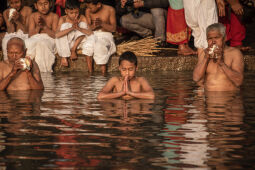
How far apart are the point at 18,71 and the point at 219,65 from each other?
2.95 metres

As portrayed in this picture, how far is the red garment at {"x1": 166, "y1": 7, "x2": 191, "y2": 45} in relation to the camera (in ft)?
41.1

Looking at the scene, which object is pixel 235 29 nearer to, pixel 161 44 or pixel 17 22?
pixel 161 44

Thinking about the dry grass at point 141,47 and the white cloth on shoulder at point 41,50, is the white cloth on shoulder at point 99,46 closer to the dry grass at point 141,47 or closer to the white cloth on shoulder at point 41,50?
the dry grass at point 141,47

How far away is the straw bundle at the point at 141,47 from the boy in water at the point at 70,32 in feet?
2.73

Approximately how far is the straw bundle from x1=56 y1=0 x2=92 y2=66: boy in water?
831mm

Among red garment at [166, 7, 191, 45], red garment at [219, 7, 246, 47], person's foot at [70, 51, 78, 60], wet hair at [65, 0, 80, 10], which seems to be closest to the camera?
red garment at [219, 7, 246, 47]

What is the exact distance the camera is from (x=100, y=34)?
41.7 ft

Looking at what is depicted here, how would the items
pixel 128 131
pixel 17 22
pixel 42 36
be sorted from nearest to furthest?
pixel 128 131 → pixel 42 36 → pixel 17 22

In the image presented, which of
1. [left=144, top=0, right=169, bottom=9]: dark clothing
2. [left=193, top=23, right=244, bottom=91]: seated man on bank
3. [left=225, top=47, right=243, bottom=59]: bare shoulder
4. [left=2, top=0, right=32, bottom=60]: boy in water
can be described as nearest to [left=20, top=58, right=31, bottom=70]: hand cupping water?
[left=193, top=23, right=244, bottom=91]: seated man on bank

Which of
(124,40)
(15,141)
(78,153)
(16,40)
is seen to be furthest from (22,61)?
(124,40)

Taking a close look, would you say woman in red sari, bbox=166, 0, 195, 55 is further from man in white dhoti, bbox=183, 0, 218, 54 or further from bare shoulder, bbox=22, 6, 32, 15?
bare shoulder, bbox=22, 6, 32, 15

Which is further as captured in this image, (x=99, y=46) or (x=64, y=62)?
(x=64, y=62)

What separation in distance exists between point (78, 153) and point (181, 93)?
4.30 m

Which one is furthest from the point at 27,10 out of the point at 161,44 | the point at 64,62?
the point at 161,44
